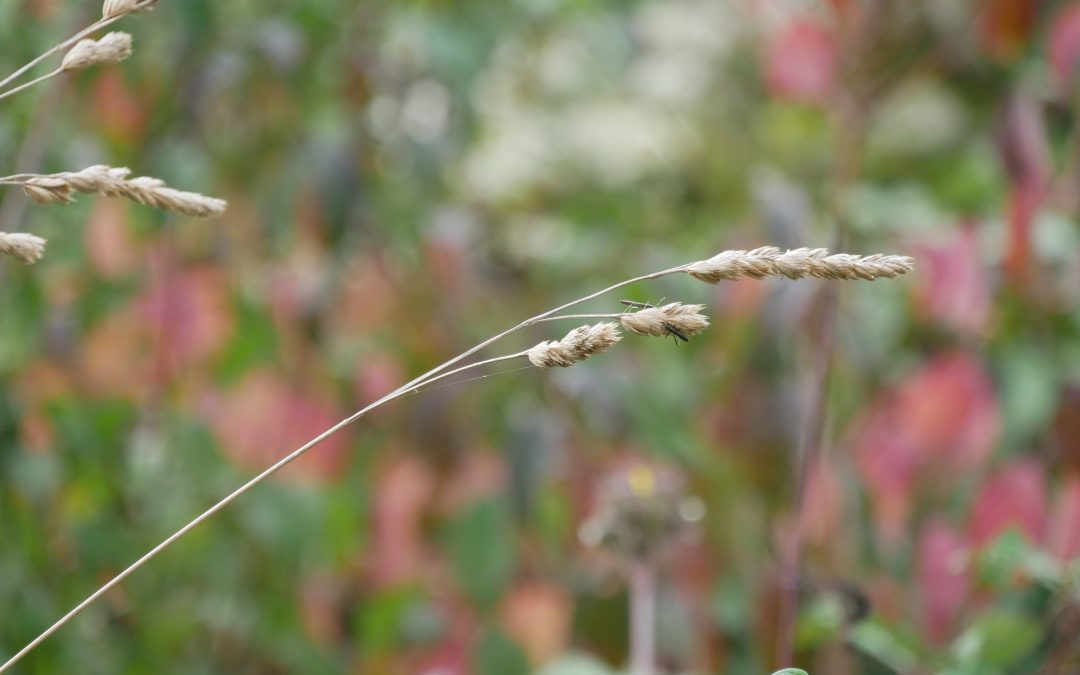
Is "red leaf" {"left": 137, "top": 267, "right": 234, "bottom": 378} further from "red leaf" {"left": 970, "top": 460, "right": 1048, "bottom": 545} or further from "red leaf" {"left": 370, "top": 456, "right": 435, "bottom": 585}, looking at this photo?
"red leaf" {"left": 970, "top": 460, "right": 1048, "bottom": 545}

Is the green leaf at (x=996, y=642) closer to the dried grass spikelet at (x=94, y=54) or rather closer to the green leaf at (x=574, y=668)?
the green leaf at (x=574, y=668)

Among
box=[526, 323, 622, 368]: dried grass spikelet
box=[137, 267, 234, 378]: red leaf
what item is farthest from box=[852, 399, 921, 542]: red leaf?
box=[526, 323, 622, 368]: dried grass spikelet

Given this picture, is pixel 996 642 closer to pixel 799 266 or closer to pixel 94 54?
pixel 799 266

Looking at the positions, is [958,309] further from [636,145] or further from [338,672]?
[636,145]

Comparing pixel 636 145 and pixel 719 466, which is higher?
pixel 636 145

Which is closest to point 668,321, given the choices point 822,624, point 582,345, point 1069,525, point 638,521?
point 582,345

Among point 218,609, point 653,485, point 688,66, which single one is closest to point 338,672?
point 218,609
